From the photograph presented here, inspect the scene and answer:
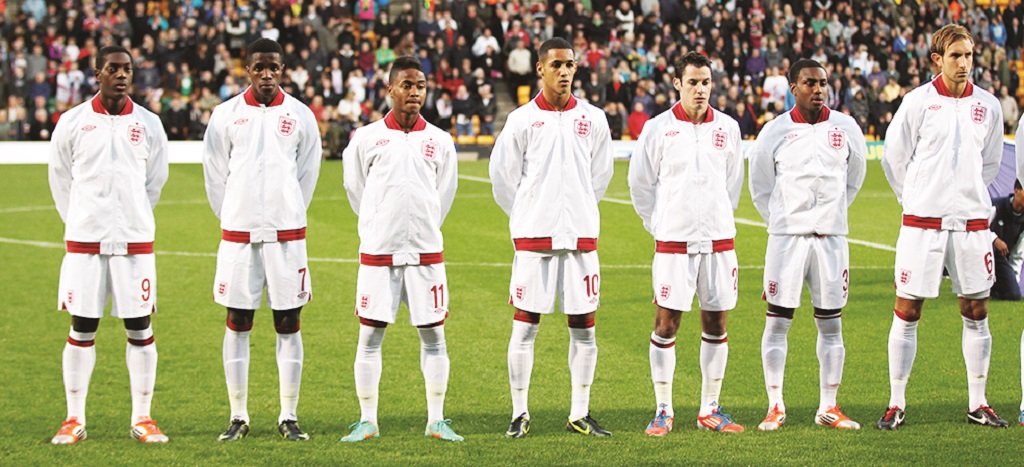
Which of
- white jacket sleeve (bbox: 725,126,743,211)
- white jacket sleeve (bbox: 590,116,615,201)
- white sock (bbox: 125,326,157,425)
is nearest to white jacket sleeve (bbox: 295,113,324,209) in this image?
white sock (bbox: 125,326,157,425)

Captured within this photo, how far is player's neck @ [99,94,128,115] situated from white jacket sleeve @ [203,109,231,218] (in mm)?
485

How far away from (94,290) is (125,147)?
80cm

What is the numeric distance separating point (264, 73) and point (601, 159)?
1928mm

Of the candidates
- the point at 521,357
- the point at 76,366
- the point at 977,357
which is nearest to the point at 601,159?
the point at 521,357

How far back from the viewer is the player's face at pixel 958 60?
707 centimetres

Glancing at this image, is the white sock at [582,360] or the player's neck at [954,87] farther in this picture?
the player's neck at [954,87]

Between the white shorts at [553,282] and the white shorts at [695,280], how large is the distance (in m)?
0.38

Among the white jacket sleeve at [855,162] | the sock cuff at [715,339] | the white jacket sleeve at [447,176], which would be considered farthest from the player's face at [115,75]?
the white jacket sleeve at [855,162]

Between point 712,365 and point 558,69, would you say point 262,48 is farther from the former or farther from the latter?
point 712,365

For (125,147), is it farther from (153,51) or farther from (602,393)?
(153,51)

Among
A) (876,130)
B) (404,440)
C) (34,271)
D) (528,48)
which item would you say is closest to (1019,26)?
(876,130)

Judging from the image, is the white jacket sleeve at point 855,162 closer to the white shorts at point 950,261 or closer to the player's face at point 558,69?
the white shorts at point 950,261

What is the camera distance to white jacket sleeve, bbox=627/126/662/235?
7.13 meters

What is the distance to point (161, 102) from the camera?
26.2 m
